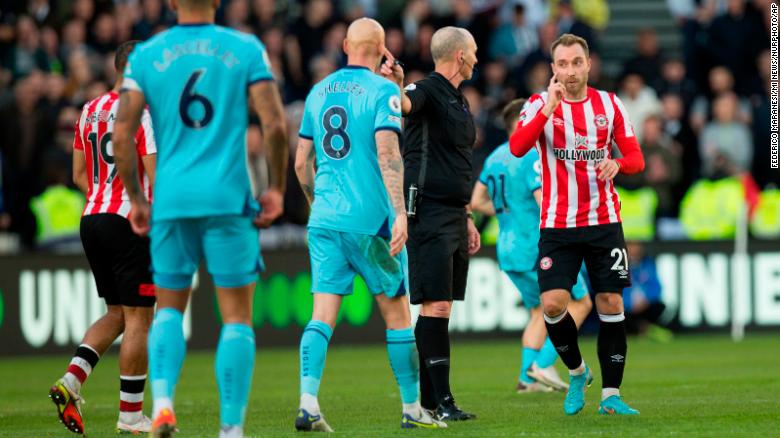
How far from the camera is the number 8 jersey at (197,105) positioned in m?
6.96

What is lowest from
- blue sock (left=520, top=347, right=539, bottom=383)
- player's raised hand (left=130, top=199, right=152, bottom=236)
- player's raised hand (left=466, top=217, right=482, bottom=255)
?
blue sock (left=520, top=347, right=539, bottom=383)

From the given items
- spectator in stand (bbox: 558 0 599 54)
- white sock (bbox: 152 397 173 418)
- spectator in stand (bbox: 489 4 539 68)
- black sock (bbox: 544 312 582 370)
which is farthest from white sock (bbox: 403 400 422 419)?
spectator in stand (bbox: 489 4 539 68)

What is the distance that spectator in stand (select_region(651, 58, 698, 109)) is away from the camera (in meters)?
21.9

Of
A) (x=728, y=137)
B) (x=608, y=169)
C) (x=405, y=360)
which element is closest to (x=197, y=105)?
(x=405, y=360)

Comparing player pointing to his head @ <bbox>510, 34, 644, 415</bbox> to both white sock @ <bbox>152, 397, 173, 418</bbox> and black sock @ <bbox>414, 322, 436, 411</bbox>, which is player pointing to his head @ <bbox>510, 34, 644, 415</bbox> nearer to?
black sock @ <bbox>414, 322, 436, 411</bbox>

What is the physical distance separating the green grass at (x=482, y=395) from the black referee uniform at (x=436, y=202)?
1.83ft

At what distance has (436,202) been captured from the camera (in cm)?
936

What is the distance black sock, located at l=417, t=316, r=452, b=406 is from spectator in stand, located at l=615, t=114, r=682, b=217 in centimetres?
1069

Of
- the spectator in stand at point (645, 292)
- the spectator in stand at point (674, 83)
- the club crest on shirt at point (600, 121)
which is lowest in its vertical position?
the spectator in stand at point (645, 292)

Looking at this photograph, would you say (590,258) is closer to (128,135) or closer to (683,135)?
(128,135)

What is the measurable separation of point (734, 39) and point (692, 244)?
17.0 feet

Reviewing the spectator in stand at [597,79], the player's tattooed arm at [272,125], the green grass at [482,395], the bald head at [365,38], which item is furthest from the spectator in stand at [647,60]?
the player's tattooed arm at [272,125]

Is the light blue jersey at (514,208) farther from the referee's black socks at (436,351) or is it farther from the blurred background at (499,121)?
the blurred background at (499,121)

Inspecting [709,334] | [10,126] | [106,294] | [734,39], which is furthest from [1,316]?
[734,39]
